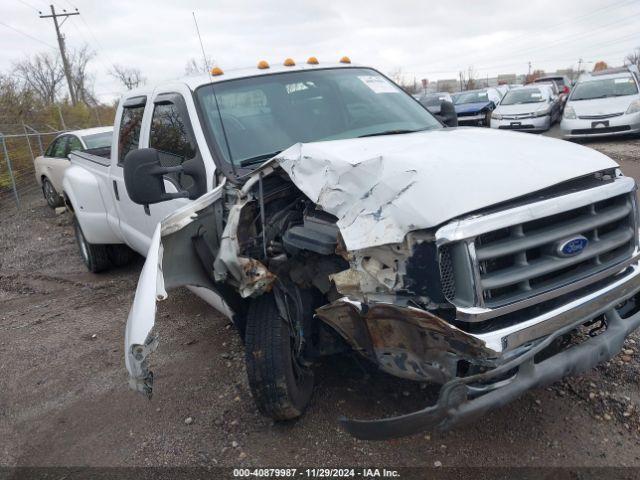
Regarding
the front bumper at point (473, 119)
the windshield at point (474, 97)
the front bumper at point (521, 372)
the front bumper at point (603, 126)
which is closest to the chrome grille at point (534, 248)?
the front bumper at point (521, 372)

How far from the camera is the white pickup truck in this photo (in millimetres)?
2121

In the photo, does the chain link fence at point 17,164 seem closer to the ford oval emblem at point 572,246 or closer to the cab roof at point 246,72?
the cab roof at point 246,72

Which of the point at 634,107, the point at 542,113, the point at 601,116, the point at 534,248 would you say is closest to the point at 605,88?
the point at 634,107

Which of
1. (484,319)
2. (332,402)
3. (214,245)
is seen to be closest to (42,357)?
(214,245)

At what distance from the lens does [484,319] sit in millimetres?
2092

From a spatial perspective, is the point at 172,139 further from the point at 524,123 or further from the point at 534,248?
the point at 524,123

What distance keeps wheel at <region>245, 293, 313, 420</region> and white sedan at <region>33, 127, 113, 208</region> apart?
7428mm

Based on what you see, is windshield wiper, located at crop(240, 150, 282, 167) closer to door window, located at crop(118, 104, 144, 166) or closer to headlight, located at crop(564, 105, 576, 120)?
door window, located at crop(118, 104, 144, 166)

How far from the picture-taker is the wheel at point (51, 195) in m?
11.1

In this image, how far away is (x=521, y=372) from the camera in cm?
222

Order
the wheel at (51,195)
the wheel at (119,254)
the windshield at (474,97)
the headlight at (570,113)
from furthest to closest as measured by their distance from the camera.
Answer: the windshield at (474,97) → the headlight at (570,113) → the wheel at (51,195) → the wheel at (119,254)

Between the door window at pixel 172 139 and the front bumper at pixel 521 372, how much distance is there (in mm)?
2084

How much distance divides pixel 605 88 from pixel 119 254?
40.0 feet

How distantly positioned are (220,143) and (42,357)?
2482mm
